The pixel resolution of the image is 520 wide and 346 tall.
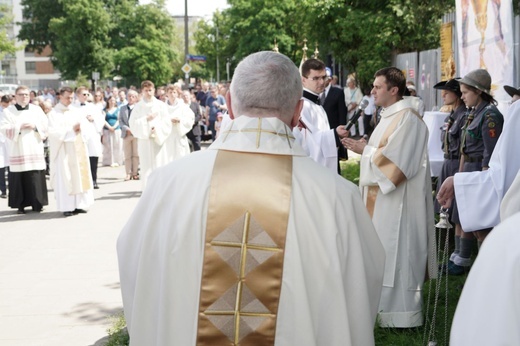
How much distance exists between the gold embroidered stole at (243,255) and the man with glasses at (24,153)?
10196 mm

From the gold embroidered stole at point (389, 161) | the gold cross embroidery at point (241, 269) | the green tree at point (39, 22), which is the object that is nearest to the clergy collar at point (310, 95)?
the gold embroidered stole at point (389, 161)

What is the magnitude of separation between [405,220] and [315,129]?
1327 millimetres

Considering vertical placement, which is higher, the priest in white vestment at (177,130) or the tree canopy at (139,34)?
the tree canopy at (139,34)

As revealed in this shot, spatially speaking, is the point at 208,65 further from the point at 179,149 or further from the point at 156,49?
the point at 179,149

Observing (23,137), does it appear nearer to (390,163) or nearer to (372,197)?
(372,197)

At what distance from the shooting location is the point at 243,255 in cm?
281

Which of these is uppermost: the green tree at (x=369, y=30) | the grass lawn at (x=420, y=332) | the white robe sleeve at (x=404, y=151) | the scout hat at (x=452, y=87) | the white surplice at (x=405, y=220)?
the green tree at (x=369, y=30)

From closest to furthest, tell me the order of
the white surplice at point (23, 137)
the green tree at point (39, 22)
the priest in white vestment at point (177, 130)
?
the white surplice at point (23, 137) → the priest in white vestment at point (177, 130) → the green tree at point (39, 22)

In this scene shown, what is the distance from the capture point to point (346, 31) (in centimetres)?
2342

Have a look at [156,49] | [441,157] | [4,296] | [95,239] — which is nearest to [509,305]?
[4,296]

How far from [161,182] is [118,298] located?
182 inches

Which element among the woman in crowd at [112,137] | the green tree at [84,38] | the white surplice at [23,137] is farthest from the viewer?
the green tree at [84,38]

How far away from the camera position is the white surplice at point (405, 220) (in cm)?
546

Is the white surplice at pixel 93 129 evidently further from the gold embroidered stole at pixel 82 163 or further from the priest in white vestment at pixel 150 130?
the priest in white vestment at pixel 150 130
